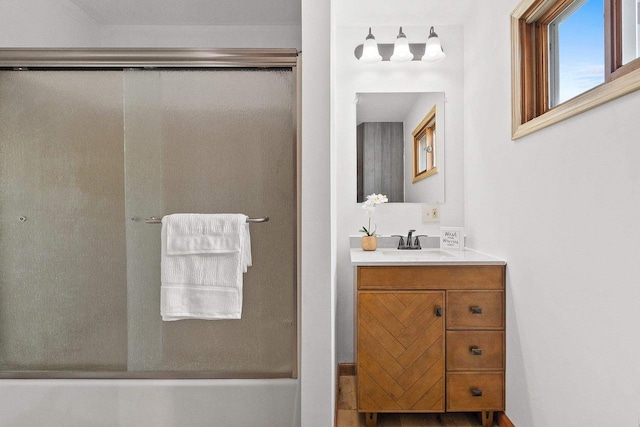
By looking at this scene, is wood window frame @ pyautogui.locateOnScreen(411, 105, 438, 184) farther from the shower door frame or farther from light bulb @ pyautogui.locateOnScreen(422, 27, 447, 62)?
the shower door frame

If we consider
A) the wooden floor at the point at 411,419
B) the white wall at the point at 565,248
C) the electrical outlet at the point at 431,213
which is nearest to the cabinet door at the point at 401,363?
the wooden floor at the point at 411,419

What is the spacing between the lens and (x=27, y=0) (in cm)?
211


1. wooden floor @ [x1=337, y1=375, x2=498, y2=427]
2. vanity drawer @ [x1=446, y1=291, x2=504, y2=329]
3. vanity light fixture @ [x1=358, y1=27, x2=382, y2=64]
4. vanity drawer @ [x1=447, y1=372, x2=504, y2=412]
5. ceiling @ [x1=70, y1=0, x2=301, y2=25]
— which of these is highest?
ceiling @ [x1=70, y1=0, x2=301, y2=25]

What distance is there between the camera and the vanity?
72.4 inches

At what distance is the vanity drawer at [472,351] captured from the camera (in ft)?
6.06

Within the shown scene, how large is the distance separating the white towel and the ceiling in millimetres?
1532

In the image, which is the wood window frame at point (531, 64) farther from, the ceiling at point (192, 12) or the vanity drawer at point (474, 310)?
the ceiling at point (192, 12)

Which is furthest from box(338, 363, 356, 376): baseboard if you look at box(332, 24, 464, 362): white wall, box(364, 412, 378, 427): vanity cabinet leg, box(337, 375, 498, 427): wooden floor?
box(364, 412, 378, 427): vanity cabinet leg

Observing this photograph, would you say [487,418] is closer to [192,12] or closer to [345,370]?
[345,370]

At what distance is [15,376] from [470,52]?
119 inches

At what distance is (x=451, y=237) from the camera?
235 centimetres

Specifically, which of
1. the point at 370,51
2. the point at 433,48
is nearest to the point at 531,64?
the point at 433,48

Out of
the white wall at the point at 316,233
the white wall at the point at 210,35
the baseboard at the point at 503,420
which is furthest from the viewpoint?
the white wall at the point at 210,35

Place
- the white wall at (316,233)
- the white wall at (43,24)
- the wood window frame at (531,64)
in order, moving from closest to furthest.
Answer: the white wall at (316,233)
the wood window frame at (531,64)
the white wall at (43,24)
